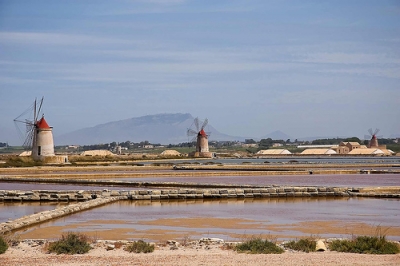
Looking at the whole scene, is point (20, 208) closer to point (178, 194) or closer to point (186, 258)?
point (178, 194)

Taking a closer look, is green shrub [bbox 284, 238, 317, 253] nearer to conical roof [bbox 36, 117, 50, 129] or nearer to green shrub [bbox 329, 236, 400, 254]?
green shrub [bbox 329, 236, 400, 254]

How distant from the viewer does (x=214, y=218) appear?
44.3 ft

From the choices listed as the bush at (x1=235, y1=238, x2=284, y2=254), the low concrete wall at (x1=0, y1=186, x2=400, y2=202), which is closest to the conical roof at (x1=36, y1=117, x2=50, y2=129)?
the low concrete wall at (x1=0, y1=186, x2=400, y2=202)

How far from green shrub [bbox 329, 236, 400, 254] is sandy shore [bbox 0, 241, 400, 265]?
0.22m

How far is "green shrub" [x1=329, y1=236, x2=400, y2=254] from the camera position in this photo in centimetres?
906

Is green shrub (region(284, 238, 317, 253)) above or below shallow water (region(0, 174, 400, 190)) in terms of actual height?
below

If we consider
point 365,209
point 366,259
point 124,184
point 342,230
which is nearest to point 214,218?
point 342,230

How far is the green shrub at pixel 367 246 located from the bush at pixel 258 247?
2.79 feet

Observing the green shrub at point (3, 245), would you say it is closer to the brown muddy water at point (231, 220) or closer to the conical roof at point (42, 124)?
the brown muddy water at point (231, 220)

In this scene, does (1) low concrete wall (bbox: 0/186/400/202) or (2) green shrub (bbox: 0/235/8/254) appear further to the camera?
(1) low concrete wall (bbox: 0/186/400/202)

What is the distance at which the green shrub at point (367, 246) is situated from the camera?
29.7ft

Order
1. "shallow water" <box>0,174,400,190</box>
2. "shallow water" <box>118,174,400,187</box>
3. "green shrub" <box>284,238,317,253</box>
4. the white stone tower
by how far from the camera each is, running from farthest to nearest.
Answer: the white stone tower, "shallow water" <box>118,174,400,187</box>, "shallow water" <box>0,174,400,190</box>, "green shrub" <box>284,238,317,253</box>

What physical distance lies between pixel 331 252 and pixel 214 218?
4725mm

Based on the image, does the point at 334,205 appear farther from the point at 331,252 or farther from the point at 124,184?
the point at 124,184
